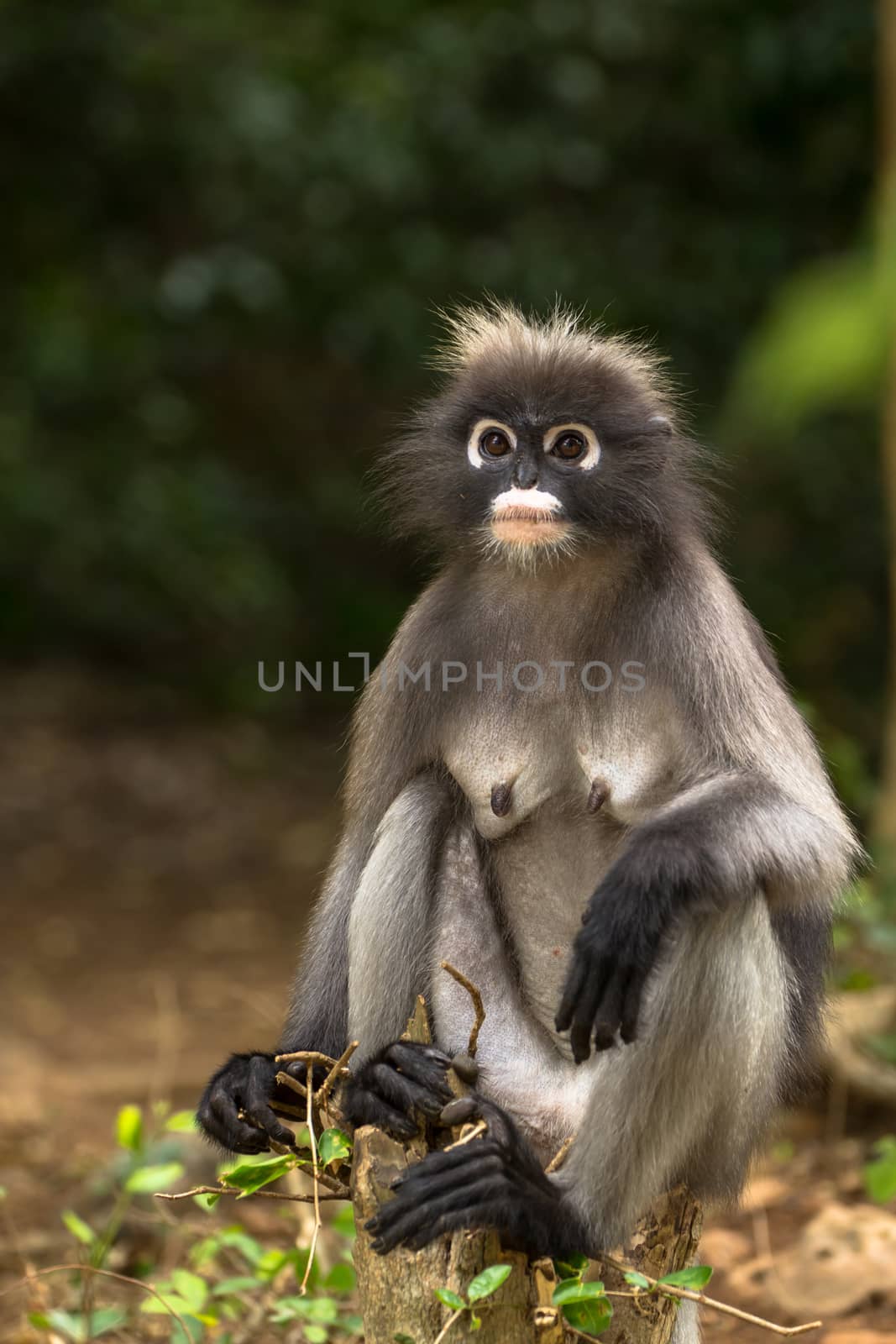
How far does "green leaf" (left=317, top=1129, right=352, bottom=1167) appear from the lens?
303 centimetres

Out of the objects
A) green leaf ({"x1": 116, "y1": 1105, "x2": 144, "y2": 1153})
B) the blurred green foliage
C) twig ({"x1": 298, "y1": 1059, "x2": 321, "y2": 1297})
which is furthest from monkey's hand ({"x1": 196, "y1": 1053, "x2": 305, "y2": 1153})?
the blurred green foliage

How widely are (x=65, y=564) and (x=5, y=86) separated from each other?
2801 millimetres

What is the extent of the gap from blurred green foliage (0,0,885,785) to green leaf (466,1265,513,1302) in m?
6.28

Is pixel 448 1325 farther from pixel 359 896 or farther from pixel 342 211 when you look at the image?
pixel 342 211

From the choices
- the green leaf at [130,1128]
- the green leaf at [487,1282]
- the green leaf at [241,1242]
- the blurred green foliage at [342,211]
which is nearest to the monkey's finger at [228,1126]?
the green leaf at [241,1242]

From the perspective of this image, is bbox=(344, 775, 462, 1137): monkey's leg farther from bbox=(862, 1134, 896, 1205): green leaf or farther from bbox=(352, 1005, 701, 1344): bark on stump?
bbox=(862, 1134, 896, 1205): green leaf

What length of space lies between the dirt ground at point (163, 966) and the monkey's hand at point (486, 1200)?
1.26 metres

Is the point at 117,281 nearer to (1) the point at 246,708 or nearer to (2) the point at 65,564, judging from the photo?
(2) the point at 65,564

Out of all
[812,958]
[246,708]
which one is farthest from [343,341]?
[812,958]

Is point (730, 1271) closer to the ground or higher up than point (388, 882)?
closer to the ground

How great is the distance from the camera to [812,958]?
11.3 feet

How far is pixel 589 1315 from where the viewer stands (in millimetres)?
2834

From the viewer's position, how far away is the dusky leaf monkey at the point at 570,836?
2963 mm

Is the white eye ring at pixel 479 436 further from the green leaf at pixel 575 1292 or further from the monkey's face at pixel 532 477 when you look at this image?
the green leaf at pixel 575 1292
